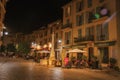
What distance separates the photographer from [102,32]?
115 ft

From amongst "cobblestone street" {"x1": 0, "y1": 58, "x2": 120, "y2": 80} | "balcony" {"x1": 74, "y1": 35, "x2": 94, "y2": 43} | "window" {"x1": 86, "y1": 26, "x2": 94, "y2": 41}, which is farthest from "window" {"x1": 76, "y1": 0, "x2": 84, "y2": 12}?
"cobblestone street" {"x1": 0, "y1": 58, "x2": 120, "y2": 80}

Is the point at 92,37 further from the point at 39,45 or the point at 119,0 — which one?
the point at 39,45

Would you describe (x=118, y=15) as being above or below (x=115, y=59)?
above

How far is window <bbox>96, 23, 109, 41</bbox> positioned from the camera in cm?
3381

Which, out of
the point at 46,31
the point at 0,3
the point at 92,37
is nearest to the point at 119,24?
the point at 92,37

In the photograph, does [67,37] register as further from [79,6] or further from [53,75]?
[53,75]

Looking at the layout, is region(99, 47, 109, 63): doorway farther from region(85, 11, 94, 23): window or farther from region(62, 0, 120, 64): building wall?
region(85, 11, 94, 23): window

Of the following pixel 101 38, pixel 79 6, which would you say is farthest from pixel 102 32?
pixel 79 6

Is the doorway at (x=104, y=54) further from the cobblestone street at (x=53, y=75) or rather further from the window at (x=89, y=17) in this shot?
the cobblestone street at (x=53, y=75)

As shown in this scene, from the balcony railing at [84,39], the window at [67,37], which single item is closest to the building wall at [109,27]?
the balcony railing at [84,39]

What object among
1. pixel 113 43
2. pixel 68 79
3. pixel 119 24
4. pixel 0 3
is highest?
pixel 0 3

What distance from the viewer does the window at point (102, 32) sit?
3381 centimetres

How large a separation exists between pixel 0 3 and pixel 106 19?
82.4 feet

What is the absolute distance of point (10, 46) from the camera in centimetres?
12056
